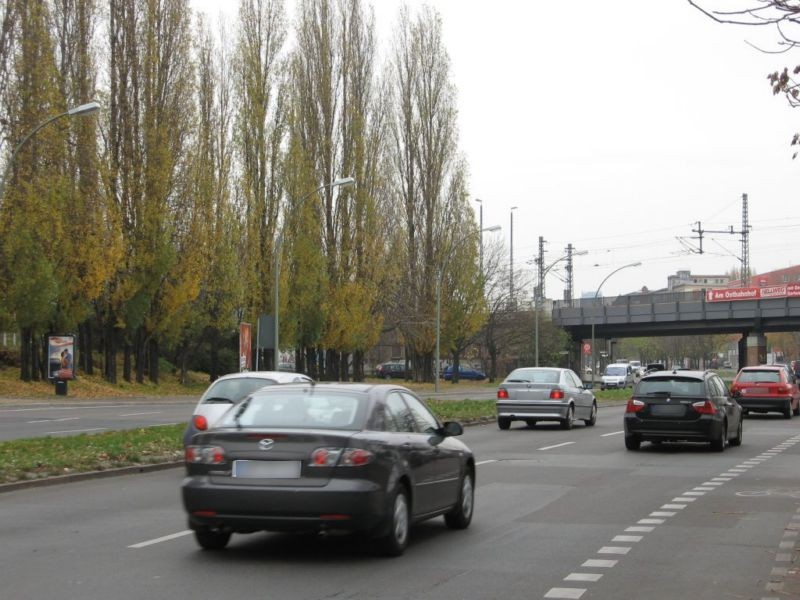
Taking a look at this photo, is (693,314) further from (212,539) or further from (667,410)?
(212,539)

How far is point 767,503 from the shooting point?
45.4ft

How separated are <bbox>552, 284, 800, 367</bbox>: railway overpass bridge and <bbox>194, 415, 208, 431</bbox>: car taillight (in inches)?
2691

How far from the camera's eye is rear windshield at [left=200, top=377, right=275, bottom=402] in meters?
17.1

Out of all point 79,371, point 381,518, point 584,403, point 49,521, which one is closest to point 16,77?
point 79,371

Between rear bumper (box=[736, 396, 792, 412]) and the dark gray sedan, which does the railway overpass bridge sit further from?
the dark gray sedan

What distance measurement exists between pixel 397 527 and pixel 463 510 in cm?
193

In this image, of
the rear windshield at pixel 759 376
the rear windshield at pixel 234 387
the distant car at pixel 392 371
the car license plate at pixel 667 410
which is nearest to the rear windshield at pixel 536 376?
the car license plate at pixel 667 410

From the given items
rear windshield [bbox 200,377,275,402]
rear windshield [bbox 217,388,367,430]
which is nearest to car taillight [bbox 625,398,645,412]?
rear windshield [bbox 200,377,275,402]

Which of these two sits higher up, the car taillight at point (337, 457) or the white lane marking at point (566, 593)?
the car taillight at point (337, 457)

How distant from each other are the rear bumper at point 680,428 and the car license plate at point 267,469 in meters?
14.1

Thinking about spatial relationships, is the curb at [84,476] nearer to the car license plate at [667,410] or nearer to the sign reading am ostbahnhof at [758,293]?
the car license plate at [667,410]

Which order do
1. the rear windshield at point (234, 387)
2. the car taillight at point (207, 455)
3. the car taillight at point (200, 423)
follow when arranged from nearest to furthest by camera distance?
the car taillight at point (207, 455), the car taillight at point (200, 423), the rear windshield at point (234, 387)

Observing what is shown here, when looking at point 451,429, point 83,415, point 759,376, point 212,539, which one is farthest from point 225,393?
point 759,376

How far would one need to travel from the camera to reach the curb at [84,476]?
14852 millimetres
